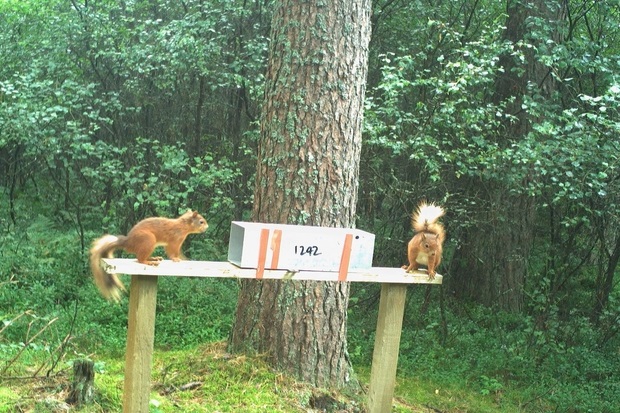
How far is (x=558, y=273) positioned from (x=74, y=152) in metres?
5.52

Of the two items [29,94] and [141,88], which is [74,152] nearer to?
[29,94]

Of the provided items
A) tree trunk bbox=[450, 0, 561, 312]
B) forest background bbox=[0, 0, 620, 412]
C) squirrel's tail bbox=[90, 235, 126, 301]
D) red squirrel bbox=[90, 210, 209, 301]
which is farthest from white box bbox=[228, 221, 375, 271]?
tree trunk bbox=[450, 0, 561, 312]

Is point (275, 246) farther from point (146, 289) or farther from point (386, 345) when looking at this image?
point (386, 345)

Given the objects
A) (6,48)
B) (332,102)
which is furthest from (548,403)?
(6,48)

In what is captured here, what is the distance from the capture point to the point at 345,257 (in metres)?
3.51

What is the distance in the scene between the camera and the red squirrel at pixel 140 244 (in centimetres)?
324

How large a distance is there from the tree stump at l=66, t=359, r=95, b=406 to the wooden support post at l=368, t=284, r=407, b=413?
4.97 ft

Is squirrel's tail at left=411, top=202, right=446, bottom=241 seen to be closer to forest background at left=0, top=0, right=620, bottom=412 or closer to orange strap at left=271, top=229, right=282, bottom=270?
orange strap at left=271, top=229, right=282, bottom=270

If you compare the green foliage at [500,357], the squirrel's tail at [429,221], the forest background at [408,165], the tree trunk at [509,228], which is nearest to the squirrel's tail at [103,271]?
the squirrel's tail at [429,221]

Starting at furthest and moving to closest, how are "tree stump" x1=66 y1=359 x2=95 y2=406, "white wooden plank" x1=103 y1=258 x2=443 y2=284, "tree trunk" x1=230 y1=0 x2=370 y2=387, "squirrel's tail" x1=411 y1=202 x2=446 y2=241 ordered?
"tree trunk" x1=230 y1=0 x2=370 y2=387
"squirrel's tail" x1=411 y1=202 x2=446 y2=241
"tree stump" x1=66 y1=359 x2=95 y2=406
"white wooden plank" x1=103 y1=258 x2=443 y2=284

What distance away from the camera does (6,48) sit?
9.64 metres

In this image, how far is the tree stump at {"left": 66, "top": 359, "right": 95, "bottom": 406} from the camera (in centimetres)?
380

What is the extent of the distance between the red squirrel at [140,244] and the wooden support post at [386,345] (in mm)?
1151

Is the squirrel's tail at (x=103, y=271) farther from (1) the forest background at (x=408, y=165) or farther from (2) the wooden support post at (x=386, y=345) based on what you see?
(1) the forest background at (x=408, y=165)
